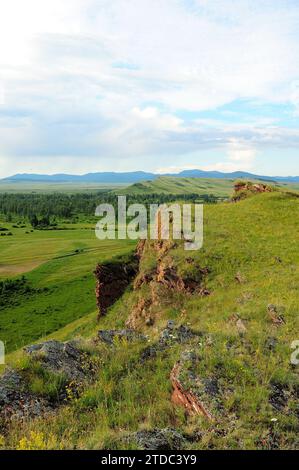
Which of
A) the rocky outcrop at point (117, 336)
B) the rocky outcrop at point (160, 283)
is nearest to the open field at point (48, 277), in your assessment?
the rocky outcrop at point (160, 283)

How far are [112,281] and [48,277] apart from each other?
209 feet

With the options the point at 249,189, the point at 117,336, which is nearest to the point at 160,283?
the point at 117,336

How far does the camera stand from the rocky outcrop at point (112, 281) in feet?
121

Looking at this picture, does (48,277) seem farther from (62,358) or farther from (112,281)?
(62,358)

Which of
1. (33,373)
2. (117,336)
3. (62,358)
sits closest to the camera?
(33,373)

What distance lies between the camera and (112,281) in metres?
37.3

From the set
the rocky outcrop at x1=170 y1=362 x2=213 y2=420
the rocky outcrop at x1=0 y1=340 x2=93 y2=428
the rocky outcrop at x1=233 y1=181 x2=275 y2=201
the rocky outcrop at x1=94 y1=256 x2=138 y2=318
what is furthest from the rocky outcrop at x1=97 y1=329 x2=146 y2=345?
the rocky outcrop at x1=233 y1=181 x2=275 y2=201

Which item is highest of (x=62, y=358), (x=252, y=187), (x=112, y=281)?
(x=252, y=187)

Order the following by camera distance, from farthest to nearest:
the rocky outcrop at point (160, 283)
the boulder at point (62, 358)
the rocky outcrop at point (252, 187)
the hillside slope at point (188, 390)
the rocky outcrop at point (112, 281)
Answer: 1. the rocky outcrop at point (252, 187)
2. the rocky outcrop at point (112, 281)
3. the rocky outcrop at point (160, 283)
4. the boulder at point (62, 358)
5. the hillside slope at point (188, 390)

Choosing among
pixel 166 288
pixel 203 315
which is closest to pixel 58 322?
pixel 166 288

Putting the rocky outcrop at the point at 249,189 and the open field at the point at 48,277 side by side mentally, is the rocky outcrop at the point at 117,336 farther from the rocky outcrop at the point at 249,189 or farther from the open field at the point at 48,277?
the rocky outcrop at the point at 249,189

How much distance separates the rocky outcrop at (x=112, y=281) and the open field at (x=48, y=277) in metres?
3.54
